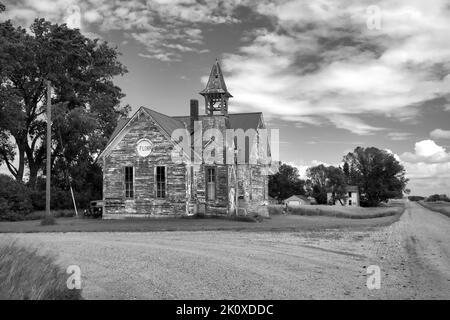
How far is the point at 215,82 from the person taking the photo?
35469 millimetres

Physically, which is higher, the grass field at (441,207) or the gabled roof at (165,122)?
the gabled roof at (165,122)

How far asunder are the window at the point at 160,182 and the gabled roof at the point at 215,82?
24.5 feet

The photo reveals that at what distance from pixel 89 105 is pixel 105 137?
434 cm

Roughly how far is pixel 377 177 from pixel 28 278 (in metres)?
115

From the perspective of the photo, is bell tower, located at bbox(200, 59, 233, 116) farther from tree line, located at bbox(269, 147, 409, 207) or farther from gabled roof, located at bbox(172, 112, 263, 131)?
tree line, located at bbox(269, 147, 409, 207)

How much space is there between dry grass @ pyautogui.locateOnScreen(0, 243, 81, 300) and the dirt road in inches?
34.5

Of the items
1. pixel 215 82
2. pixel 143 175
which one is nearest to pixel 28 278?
pixel 143 175

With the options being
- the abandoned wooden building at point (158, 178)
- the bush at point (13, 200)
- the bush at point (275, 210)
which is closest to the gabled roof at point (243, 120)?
the abandoned wooden building at point (158, 178)

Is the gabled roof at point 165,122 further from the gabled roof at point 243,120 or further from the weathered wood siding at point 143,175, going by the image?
the gabled roof at point 243,120

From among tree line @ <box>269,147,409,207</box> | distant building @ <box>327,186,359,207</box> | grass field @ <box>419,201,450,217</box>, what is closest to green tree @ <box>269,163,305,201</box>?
tree line @ <box>269,147,409,207</box>

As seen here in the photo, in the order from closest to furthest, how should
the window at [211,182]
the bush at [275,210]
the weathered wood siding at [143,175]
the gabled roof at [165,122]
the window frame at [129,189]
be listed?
the weathered wood siding at [143,175], the gabled roof at [165,122], the window frame at [129,189], the window at [211,182], the bush at [275,210]

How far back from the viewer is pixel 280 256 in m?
13.1

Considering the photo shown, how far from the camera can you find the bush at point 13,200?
1395 inches
